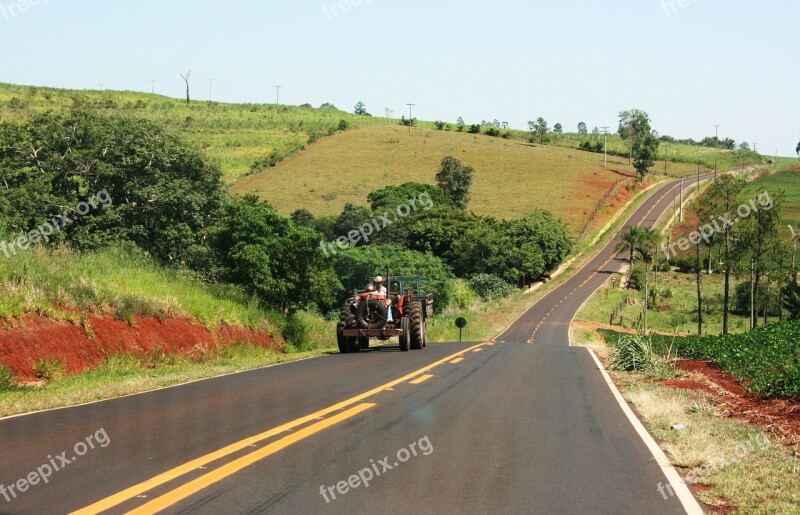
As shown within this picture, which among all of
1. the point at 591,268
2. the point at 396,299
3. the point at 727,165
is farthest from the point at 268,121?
the point at 396,299

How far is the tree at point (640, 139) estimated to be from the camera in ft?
448

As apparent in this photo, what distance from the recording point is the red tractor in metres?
24.1

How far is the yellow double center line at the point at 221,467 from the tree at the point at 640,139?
440ft

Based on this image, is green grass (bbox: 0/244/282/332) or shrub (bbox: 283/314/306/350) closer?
green grass (bbox: 0/244/282/332)

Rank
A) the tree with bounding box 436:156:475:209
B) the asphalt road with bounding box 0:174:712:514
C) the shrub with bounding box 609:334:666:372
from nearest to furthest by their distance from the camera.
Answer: the asphalt road with bounding box 0:174:712:514 → the shrub with bounding box 609:334:666:372 → the tree with bounding box 436:156:475:209

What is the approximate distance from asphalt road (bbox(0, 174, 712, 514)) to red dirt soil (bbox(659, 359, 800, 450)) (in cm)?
208

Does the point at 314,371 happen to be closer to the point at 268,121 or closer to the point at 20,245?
the point at 20,245

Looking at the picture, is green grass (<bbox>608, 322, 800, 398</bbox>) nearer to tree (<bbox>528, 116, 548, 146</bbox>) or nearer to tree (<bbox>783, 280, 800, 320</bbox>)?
tree (<bbox>783, 280, 800, 320</bbox>)

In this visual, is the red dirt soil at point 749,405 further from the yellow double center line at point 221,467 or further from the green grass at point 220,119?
the green grass at point 220,119

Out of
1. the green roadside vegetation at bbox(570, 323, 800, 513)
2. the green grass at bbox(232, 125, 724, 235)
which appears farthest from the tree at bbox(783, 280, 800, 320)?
the green roadside vegetation at bbox(570, 323, 800, 513)

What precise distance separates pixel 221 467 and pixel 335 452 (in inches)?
50.9

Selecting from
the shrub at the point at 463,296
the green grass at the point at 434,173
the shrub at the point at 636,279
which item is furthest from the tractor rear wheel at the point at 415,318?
the green grass at the point at 434,173

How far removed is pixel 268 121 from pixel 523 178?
6310 centimetres

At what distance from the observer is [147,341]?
770 inches
